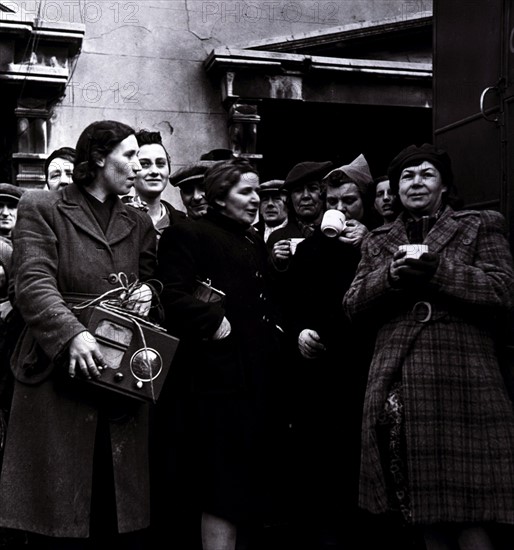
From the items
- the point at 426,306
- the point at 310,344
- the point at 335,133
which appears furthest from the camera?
the point at 335,133

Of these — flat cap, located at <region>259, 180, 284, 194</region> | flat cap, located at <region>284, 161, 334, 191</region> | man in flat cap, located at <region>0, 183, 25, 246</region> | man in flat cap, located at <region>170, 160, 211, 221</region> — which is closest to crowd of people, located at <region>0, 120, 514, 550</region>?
flat cap, located at <region>284, 161, 334, 191</region>

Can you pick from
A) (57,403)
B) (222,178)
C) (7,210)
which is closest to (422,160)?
(222,178)

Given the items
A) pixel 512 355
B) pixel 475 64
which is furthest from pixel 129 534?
pixel 475 64

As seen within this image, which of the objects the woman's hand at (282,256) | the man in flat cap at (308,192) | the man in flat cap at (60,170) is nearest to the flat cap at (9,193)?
the man in flat cap at (60,170)

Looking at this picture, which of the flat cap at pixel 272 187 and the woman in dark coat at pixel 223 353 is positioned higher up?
the flat cap at pixel 272 187

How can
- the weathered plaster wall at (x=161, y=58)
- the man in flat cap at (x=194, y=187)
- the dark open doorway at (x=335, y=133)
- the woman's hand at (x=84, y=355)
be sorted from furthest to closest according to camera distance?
the dark open doorway at (x=335, y=133) < the weathered plaster wall at (x=161, y=58) < the man in flat cap at (x=194, y=187) < the woman's hand at (x=84, y=355)

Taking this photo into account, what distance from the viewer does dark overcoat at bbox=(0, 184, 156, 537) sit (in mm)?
3238

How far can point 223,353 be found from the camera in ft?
12.3

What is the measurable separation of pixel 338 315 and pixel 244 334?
491 millimetres

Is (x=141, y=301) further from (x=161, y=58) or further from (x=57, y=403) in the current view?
(x=161, y=58)

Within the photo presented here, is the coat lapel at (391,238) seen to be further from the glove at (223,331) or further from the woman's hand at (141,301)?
the woman's hand at (141,301)

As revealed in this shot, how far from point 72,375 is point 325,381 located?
4.66 feet

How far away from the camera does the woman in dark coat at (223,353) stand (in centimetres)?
366

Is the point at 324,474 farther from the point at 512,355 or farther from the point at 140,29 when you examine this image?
the point at 140,29
